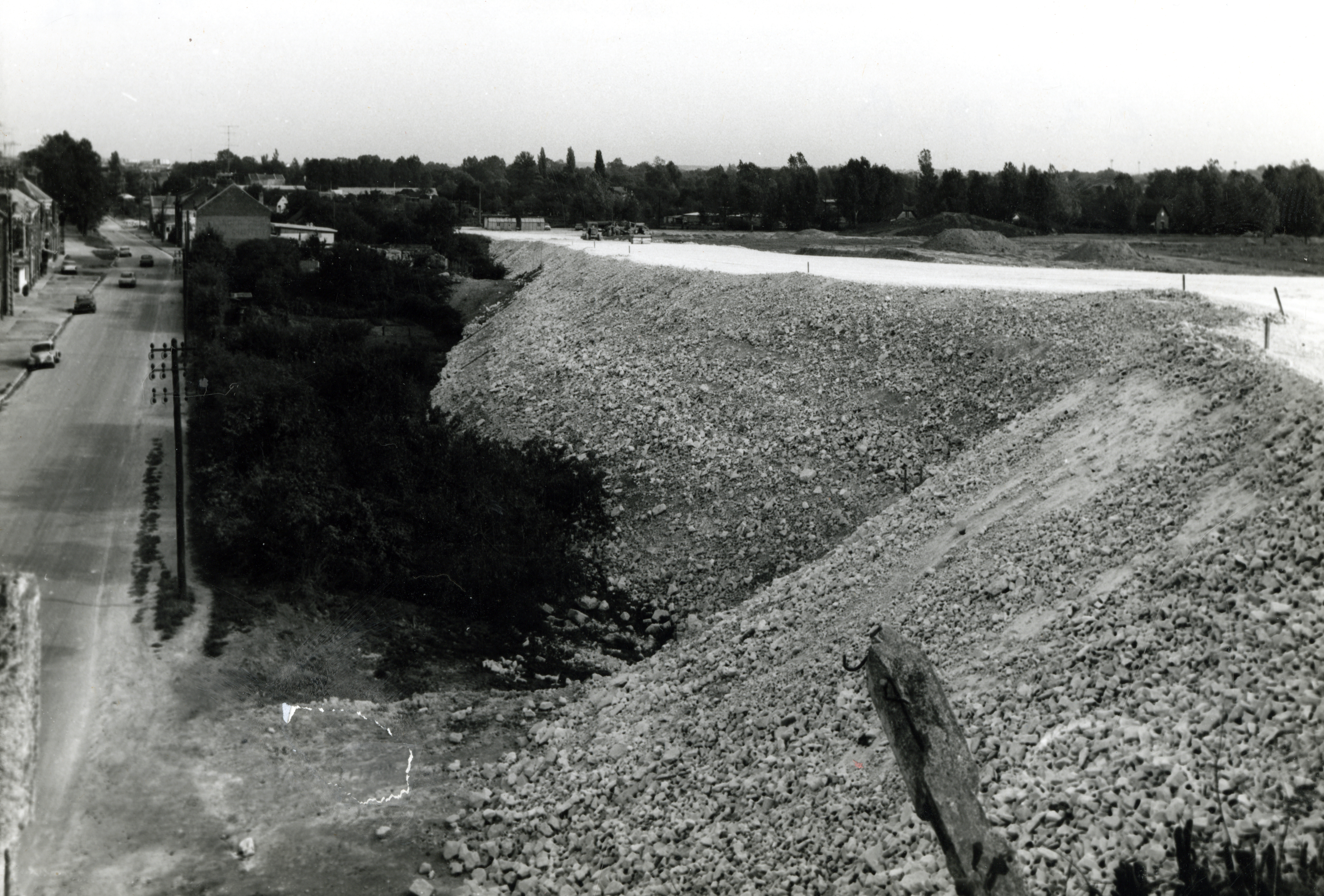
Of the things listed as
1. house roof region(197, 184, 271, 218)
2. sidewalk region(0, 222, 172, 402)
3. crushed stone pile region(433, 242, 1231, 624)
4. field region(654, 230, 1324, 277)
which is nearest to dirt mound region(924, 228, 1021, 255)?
field region(654, 230, 1324, 277)

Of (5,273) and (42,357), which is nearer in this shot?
(42,357)

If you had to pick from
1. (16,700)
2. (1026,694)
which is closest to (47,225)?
(1026,694)

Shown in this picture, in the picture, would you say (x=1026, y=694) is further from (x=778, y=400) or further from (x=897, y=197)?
(x=897, y=197)

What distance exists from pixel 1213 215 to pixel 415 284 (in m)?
37.4

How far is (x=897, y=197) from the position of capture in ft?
266

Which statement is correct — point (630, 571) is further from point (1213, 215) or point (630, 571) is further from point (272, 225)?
point (272, 225)

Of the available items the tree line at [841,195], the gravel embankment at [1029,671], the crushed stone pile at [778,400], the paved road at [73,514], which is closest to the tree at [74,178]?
the tree line at [841,195]

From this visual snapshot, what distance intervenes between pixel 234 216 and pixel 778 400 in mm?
49949

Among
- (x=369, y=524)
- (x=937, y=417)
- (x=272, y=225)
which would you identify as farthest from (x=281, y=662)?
(x=272, y=225)

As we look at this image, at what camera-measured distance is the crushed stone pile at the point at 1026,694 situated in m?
9.30

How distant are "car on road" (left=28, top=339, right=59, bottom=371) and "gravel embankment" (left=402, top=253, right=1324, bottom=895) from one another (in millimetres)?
23302

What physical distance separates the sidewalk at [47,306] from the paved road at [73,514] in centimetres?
77

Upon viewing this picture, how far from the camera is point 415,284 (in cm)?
5106

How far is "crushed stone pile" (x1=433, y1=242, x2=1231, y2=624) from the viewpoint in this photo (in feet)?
68.6
